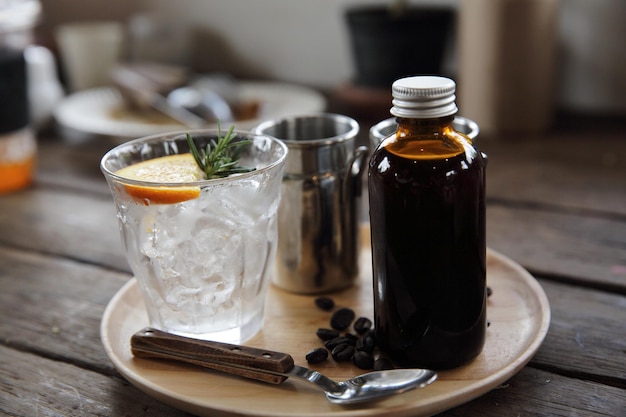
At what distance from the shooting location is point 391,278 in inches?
21.4

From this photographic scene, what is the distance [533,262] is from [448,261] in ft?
0.96

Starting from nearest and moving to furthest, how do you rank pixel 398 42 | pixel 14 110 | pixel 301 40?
1. pixel 14 110
2. pixel 398 42
3. pixel 301 40

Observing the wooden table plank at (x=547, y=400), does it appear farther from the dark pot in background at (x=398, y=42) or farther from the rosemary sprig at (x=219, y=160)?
the dark pot in background at (x=398, y=42)

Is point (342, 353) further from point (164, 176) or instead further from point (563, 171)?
point (563, 171)

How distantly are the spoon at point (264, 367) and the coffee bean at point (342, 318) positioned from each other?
91mm

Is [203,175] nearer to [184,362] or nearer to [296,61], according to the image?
[184,362]

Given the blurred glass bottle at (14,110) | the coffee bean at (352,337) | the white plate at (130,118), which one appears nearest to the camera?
the coffee bean at (352,337)

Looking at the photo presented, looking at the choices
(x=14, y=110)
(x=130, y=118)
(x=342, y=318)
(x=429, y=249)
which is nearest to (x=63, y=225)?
(x=14, y=110)

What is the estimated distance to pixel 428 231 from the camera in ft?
1.72

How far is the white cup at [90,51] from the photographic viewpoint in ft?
5.24

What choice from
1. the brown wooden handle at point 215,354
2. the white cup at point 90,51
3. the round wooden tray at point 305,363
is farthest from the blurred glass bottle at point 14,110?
the brown wooden handle at point 215,354

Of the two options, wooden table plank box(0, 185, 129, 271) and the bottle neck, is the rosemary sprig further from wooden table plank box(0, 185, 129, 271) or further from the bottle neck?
wooden table plank box(0, 185, 129, 271)

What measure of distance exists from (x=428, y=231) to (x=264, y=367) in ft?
0.51

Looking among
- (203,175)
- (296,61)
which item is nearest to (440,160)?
(203,175)
